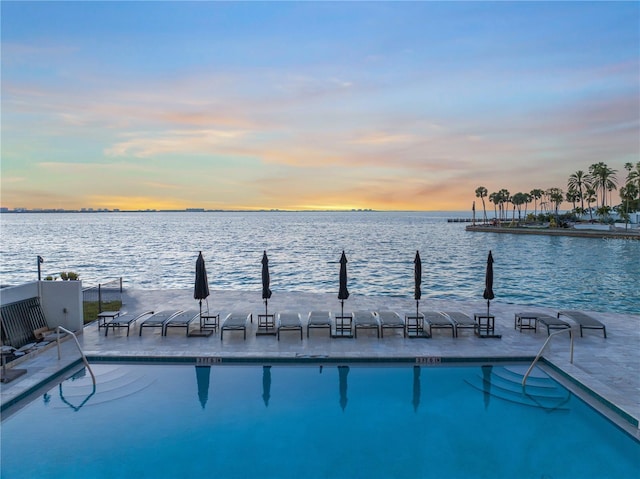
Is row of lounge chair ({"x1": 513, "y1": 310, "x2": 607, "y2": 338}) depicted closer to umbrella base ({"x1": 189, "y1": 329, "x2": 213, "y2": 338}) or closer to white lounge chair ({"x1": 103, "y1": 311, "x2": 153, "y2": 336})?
umbrella base ({"x1": 189, "y1": 329, "x2": 213, "y2": 338})

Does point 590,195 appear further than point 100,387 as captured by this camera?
Yes

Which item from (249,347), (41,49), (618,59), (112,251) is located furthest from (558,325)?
(112,251)

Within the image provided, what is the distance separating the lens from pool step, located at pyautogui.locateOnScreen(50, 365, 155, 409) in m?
8.06

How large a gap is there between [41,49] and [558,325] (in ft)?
78.1

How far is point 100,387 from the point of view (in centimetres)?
859

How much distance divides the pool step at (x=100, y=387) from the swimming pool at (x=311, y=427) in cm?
2

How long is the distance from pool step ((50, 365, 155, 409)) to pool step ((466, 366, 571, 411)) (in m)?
7.63

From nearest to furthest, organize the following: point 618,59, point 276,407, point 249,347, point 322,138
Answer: point 276,407
point 249,347
point 618,59
point 322,138

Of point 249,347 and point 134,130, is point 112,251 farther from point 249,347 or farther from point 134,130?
Result: point 249,347

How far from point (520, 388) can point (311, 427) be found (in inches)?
189

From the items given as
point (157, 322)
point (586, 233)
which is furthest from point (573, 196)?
point (157, 322)

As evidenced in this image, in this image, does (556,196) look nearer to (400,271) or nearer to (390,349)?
(400,271)

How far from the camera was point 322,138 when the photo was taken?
44.2 m

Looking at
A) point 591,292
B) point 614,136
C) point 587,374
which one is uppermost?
point 614,136
